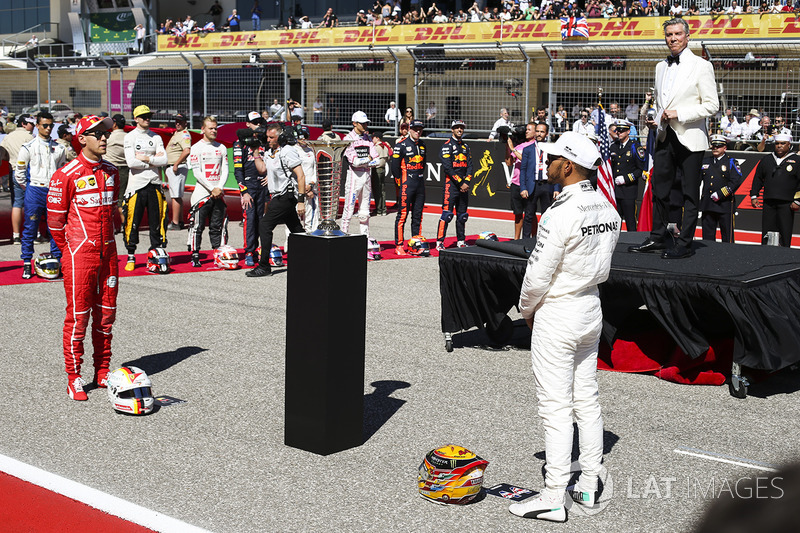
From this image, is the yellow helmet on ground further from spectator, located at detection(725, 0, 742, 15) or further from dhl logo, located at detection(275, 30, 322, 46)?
dhl logo, located at detection(275, 30, 322, 46)

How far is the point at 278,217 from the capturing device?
11.9 meters

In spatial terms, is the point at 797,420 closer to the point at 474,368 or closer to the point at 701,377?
the point at 701,377

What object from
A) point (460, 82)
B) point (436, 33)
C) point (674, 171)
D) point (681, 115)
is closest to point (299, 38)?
point (436, 33)

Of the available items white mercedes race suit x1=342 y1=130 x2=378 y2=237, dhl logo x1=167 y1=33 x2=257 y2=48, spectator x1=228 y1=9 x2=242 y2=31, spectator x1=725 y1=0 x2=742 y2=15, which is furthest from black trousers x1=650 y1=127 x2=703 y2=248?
spectator x1=228 y1=9 x2=242 y2=31

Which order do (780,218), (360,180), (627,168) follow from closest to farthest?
(780,218) → (360,180) → (627,168)

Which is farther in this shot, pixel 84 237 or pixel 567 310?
pixel 84 237

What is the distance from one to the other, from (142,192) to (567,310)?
29.3 ft

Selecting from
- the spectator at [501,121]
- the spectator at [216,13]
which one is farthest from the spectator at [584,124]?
the spectator at [216,13]

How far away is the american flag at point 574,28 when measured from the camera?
26802mm

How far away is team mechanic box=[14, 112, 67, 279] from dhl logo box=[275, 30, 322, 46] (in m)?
23.6

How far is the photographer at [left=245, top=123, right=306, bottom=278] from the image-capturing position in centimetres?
1177

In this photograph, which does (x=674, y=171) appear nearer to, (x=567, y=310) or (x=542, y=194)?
(x=567, y=310)

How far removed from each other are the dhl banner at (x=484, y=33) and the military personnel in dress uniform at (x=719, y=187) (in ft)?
42.4

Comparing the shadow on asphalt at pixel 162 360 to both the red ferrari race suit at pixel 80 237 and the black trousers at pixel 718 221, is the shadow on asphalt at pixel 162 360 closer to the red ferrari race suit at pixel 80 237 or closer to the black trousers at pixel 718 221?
the red ferrari race suit at pixel 80 237
